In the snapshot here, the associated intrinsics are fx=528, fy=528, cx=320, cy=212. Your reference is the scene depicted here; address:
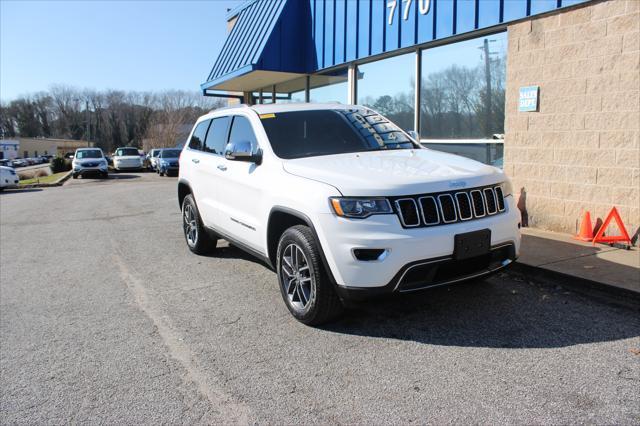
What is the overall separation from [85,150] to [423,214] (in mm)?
28815

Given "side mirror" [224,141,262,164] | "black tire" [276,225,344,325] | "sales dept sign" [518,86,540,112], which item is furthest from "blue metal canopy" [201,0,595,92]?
"black tire" [276,225,344,325]

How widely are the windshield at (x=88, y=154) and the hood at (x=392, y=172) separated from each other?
2675cm

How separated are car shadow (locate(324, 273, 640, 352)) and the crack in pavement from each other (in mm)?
1149

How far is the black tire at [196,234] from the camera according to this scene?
670cm

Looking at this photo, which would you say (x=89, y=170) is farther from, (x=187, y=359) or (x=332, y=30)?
(x=187, y=359)

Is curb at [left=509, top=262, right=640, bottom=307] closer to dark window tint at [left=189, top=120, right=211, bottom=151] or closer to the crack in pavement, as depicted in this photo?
the crack in pavement

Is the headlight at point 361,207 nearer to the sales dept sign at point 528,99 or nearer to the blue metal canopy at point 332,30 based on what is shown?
the sales dept sign at point 528,99

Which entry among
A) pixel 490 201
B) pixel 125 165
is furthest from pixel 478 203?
pixel 125 165

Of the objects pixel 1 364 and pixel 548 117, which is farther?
pixel 548 117

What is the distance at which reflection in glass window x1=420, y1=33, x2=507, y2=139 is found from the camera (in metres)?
8.14

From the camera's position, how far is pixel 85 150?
28969 millimetres

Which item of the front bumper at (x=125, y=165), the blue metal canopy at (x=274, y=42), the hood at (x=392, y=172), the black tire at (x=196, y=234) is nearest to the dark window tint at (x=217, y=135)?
the black tire at (x=196, y=234)

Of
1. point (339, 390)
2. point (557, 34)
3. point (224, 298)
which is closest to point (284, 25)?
point (557, 34)

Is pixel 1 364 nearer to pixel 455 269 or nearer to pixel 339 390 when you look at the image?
pixel 339 390
